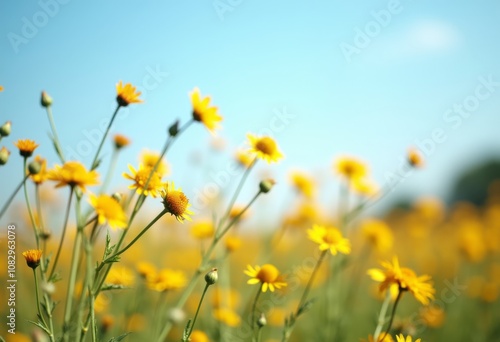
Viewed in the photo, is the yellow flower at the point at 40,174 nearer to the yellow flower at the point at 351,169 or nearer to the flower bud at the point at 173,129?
the flower bud at the point at 173,129

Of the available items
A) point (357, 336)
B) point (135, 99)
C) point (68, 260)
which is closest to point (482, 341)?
point (357, 336)

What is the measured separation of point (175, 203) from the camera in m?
1.60

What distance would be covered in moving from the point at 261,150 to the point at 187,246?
4603 mm

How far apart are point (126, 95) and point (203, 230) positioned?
1447mm

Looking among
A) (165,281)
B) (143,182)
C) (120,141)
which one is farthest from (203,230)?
(143,182)

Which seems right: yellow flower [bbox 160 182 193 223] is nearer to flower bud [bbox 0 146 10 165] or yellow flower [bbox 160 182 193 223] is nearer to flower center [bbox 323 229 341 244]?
flower bud [bbox 0 146 10 165]

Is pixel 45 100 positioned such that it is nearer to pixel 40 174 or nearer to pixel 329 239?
pixel 40 174

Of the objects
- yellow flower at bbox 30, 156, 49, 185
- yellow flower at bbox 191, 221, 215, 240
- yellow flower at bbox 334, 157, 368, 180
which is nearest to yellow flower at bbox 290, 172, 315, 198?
yellow flower at bbox 334, 157, 368, 180

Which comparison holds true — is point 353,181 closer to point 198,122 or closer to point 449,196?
point 198,122

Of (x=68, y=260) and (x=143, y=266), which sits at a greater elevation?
(x=143, y=266)

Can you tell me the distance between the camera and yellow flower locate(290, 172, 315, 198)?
3494mm

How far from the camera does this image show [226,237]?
9.78 ft

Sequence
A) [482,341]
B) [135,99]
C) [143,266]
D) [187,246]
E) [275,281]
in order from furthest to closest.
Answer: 1. [187,246]
2. [482,341]
3. [143,266]
4. [275,281]
5. [135,99]

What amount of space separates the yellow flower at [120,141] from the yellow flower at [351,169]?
6.41ft
